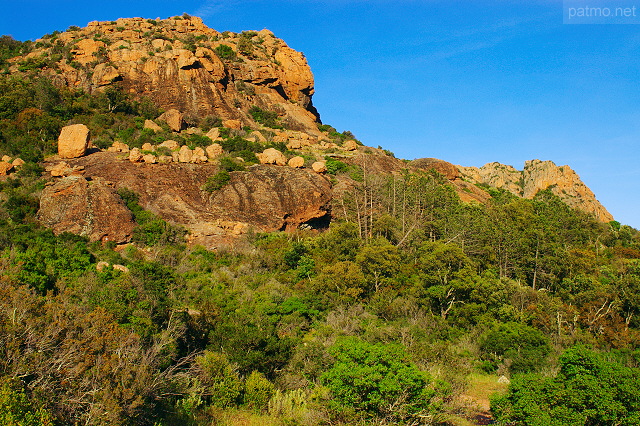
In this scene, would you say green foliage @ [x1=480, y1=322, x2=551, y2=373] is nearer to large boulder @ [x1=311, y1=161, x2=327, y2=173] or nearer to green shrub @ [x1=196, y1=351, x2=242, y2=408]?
green shrub @ [x1=196, y1=351, x2=242, y2=408]

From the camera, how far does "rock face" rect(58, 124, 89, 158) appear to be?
39938 mm

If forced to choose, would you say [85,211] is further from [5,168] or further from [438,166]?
[438,166]

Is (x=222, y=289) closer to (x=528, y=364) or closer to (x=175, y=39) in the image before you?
(x=528, y=364)

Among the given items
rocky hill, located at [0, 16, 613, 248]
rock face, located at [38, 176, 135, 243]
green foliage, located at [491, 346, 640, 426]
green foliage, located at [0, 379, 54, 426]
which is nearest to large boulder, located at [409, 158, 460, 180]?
rocky hill, located at [0, 16, 613, 248]

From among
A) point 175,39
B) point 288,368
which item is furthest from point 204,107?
point 288,368

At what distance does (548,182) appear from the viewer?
265 ft

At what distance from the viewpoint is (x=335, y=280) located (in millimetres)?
27891

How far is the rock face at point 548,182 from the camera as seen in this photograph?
243 ft

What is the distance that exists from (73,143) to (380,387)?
35.6 meters

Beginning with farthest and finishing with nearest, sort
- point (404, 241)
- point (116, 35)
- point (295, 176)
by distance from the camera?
point (116, 35), point (295, 176), point (404, 241)

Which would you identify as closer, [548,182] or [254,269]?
[254,269]

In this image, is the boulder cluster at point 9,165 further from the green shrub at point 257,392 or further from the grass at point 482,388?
the grass at point 482,388

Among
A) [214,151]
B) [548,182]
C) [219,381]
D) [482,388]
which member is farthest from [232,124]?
[548,182]

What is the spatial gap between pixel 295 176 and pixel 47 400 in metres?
32.5
